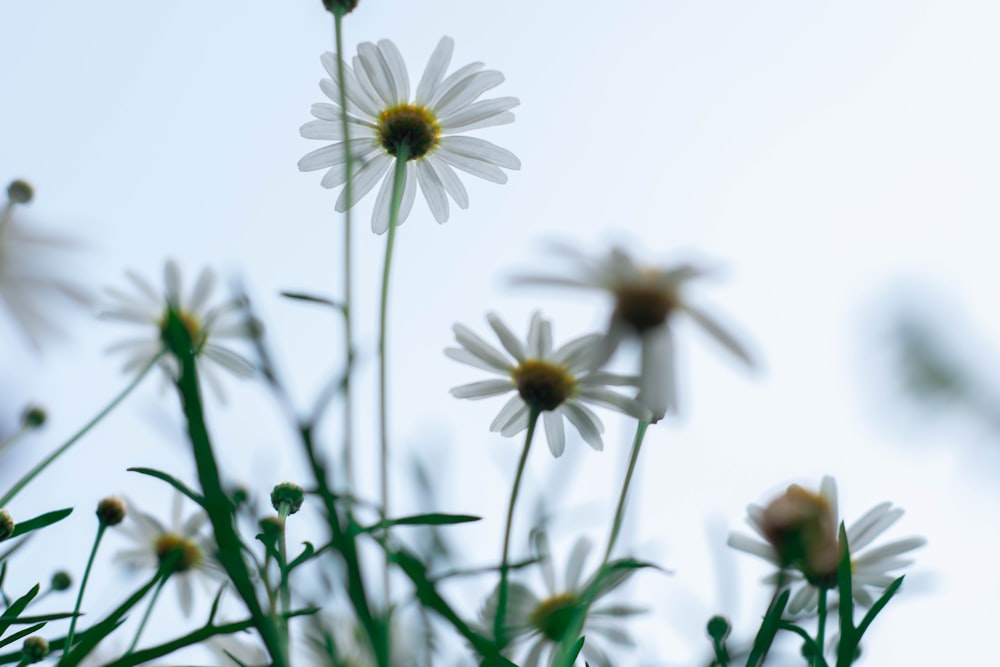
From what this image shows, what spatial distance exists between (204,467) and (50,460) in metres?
0.28

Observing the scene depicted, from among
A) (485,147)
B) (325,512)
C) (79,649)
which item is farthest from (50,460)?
(485,147)

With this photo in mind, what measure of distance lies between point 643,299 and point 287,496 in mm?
230

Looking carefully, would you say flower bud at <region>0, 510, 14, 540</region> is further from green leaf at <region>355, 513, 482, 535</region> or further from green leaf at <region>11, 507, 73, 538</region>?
green leaf at <region>355, 513, 482, 535</region>

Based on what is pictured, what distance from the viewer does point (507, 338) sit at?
71 centimetres

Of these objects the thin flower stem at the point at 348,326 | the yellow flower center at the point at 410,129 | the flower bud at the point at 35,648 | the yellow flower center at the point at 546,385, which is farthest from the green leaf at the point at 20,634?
the yellow flower center at the point at 410,129

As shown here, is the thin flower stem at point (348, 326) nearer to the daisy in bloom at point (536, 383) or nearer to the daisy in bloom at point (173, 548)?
the daisy in bloom at point (536, 383)

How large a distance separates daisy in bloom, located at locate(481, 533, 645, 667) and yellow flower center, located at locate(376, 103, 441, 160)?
365mm

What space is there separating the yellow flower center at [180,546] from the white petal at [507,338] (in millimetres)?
322

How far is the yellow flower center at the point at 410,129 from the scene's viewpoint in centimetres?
78

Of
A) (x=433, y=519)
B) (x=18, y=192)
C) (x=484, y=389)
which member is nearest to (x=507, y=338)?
(x=484, y=389)

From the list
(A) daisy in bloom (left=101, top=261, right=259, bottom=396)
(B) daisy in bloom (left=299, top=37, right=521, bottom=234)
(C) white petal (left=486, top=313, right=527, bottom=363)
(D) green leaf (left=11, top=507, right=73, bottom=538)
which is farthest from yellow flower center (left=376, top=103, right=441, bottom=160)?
(D) green leaf (left=11, top=507, right=73, bottom=538)

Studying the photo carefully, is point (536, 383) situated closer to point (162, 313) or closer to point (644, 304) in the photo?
point (644, 304)

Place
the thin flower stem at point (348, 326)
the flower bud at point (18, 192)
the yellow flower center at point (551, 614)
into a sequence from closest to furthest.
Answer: the thin flower stem at point (348, 326) → the yellow flower center at point (551, 614) → the flower bud at point (18, 192)

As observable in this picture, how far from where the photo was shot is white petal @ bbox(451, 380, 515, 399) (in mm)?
711
